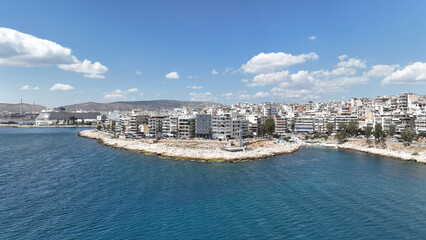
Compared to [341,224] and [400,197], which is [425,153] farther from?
[341,224]

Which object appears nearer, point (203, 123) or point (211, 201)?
point (211, 201)

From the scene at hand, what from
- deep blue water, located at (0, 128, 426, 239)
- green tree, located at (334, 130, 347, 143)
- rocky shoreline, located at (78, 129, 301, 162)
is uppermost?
green tree, located at (334, 130, 347, 143)

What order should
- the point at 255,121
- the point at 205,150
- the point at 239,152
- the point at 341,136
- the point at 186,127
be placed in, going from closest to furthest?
1. the point at 239,152
2. the point at 205,150
3. the point at 341,136
4. the point at 186,127
5. the point at 255,121

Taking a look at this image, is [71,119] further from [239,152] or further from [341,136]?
[341,136]

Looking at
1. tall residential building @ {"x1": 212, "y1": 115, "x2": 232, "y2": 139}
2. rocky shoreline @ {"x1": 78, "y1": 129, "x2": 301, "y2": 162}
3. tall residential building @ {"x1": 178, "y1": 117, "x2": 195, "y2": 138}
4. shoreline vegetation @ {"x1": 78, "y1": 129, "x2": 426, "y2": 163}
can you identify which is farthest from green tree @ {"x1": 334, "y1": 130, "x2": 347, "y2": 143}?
tall residential building @ {"x1": 178, "y1": 117, "x2": 195, "y2": 138}

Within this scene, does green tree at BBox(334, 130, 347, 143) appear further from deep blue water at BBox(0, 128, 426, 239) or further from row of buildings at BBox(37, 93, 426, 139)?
deep blue water at BBox(0, 128, 426, 239)

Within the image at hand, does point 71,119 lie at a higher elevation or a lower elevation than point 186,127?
higher

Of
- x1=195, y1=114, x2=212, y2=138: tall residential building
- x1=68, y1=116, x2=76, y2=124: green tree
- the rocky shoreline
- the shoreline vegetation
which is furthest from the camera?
x1=68, y1=116, x2=76, y2=124: green tree

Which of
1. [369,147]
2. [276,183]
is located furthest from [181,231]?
[369,147]

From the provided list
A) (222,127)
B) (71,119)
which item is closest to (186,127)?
(222,127)
